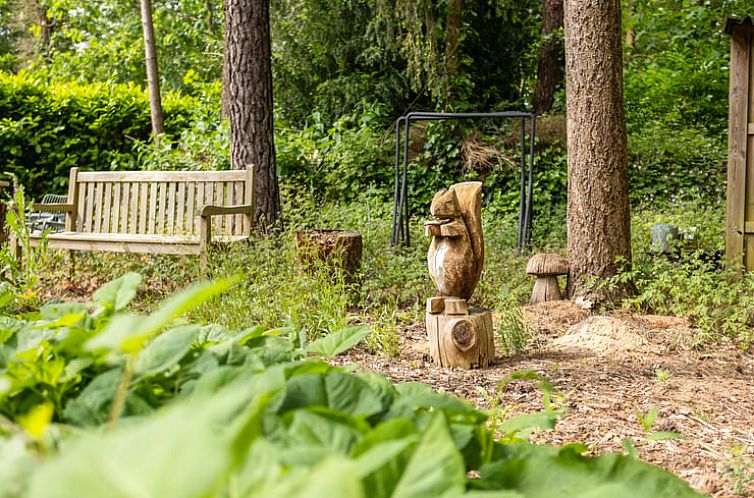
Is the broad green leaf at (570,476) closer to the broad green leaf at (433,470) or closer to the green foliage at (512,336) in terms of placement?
the broad green leaf at (433,470)

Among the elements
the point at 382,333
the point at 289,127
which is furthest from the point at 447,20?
the point at 382,333

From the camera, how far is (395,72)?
11.0 meters

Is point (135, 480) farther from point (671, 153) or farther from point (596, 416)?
point (671, 153)

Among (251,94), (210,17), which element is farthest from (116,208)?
(210,17)

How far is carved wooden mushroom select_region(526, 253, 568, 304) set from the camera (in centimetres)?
531

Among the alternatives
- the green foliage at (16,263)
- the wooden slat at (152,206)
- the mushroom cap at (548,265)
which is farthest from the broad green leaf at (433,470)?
the wooden slat at (152,206)

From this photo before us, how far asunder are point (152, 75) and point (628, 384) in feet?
28.3

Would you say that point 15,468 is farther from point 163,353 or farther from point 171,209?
point 171,209

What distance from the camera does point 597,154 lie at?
17.1ft

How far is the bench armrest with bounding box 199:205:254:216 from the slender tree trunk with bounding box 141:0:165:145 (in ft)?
15.1

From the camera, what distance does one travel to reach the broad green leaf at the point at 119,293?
915mm

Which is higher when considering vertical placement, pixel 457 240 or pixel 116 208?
pixel 116 208

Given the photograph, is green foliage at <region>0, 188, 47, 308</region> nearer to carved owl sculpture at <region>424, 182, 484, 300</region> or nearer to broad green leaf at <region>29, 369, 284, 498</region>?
carved owl sculpture at <region>424, 182, 484, 300</region>

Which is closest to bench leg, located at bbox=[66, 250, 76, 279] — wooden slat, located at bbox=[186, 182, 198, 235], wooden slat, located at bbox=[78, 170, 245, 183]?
wooden slat, located at bbox=[78, 170, 245, 183]
